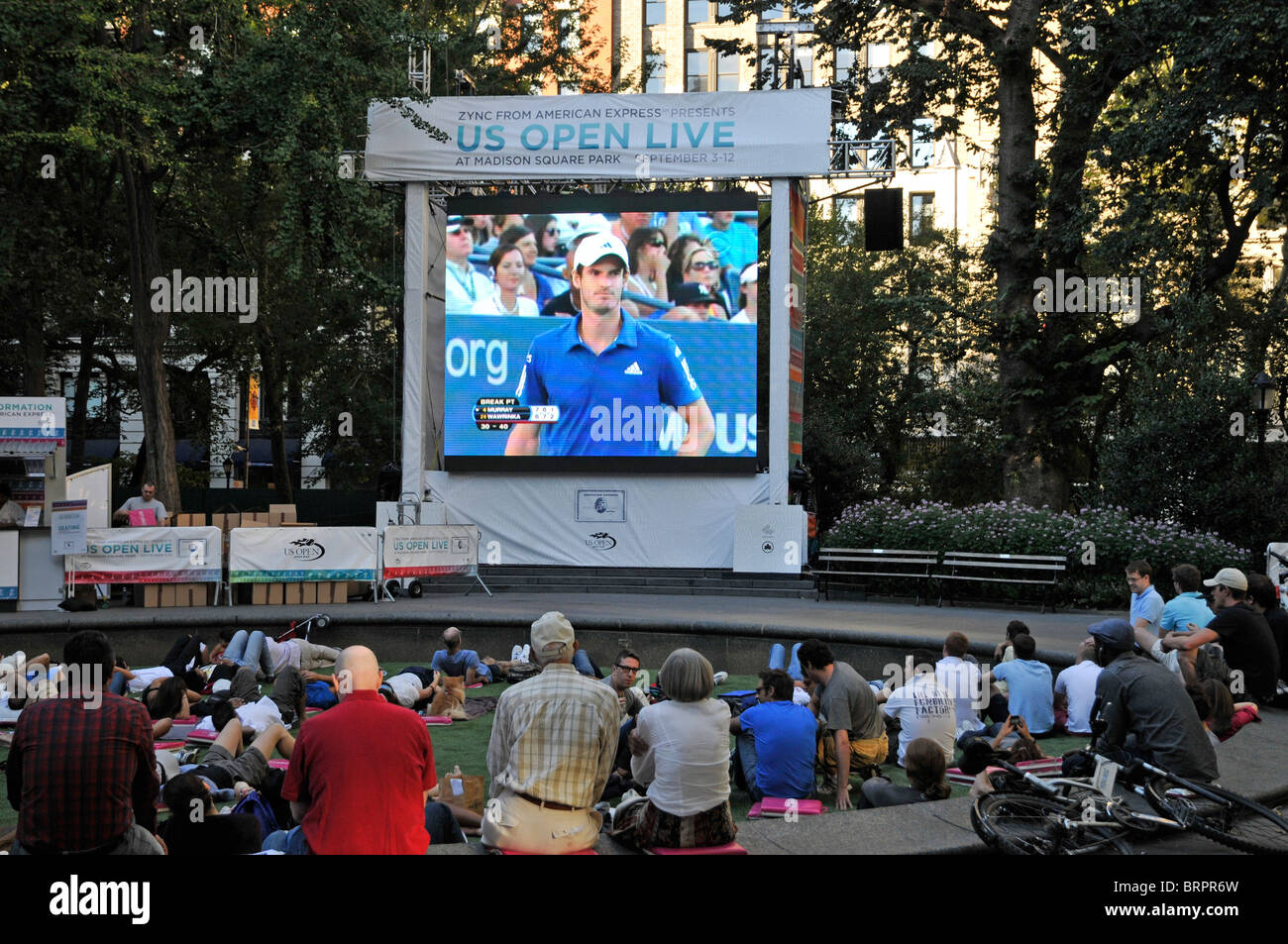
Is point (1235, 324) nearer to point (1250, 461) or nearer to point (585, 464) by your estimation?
point (1250, 461)

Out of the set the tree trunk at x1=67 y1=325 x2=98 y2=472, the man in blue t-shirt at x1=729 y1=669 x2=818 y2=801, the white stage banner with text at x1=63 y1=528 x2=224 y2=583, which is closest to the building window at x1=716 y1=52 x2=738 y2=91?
the tree trunk at x1=67 y1=325 x2=98 y2=472

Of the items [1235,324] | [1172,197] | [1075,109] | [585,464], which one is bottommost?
[585,464]

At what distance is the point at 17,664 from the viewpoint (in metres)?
12.6

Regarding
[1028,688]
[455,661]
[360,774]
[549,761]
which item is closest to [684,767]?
[549,761]

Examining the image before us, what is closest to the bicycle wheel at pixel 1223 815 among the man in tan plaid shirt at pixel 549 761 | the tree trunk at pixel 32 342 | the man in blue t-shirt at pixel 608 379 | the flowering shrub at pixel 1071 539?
the man in tan plaid shirt at pixel 549 761

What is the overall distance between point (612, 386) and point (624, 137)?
5175mm

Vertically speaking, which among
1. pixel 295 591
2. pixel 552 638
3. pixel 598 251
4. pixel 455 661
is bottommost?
pixel 455 661

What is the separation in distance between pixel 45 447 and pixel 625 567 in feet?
37.1

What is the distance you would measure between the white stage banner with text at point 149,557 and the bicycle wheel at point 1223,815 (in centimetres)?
1532

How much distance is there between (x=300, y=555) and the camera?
20.0 metres

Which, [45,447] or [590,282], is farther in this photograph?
[590,282]

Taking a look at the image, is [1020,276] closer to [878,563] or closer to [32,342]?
[878,563]

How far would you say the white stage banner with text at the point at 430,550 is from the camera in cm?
2127
